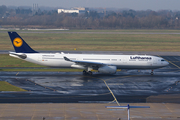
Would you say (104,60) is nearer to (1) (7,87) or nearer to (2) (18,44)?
(2) (18,44)

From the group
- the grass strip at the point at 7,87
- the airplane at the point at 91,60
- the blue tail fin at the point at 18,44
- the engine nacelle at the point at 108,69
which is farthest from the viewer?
the blue tail fin at the point at 18,44

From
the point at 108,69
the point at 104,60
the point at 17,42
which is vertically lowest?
the point at 108,69

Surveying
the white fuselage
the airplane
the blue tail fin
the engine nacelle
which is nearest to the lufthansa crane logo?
the blue tail fin

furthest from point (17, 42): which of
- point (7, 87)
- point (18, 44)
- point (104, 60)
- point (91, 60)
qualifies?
point (104, 60)

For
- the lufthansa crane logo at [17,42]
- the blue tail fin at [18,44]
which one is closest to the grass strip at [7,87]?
the blue tail fin at [18,44]

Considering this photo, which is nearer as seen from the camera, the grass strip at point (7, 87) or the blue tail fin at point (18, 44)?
the grass strip at point (7, 87)

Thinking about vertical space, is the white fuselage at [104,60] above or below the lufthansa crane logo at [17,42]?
below

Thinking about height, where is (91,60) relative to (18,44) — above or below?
below

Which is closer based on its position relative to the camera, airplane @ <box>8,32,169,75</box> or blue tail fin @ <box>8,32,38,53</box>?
airplane @ <box>8,32,169,75</box>

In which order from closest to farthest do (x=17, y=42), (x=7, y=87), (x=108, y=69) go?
(x=7, y=87), (x=108, y=69), (x=17, y=42)

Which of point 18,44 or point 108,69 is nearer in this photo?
point 108,69

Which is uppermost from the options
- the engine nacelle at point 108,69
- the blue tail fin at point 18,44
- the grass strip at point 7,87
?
the blue tail fin at point 18,44

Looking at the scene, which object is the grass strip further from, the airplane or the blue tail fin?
the blue tail fin

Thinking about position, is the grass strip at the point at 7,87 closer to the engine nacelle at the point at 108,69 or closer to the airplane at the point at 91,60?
the airplane at the point at 91,60
